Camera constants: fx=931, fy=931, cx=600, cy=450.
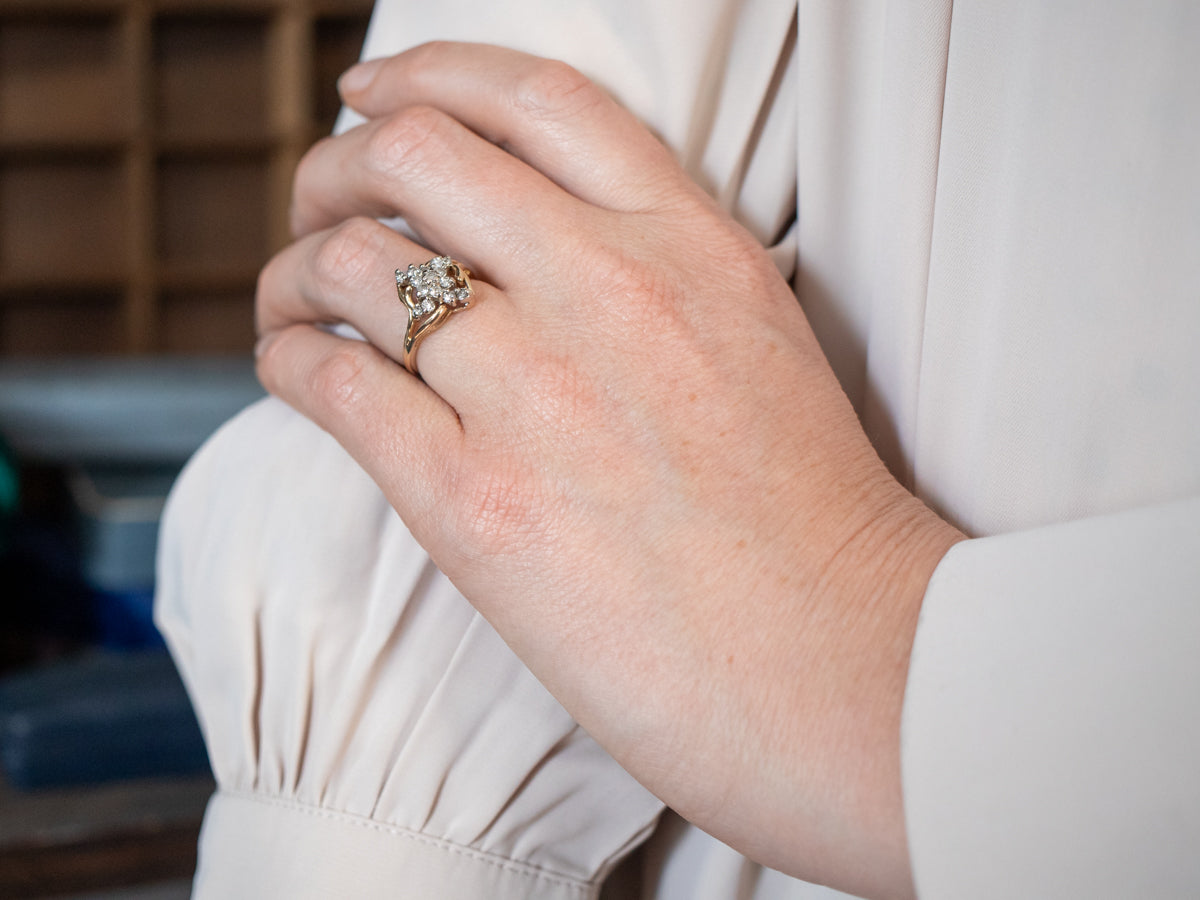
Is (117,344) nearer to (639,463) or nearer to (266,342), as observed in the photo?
(266,342)

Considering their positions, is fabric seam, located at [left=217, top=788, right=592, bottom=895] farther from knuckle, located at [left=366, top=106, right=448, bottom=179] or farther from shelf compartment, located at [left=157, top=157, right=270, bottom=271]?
shelf compartment, located at [left=157, top=157, right=270, bottom=271]

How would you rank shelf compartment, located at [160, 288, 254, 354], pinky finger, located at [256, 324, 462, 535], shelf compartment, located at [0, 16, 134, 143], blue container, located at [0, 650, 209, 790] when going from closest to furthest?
1. pinky finger, located at [256, 324, 462, 535]
2. blue container, located at [0, 650, 209, 790]
3. shelf compartment, located at [0, 16, 134, 143]
4. shelf compartment, located at [160, 288, 254, 354]

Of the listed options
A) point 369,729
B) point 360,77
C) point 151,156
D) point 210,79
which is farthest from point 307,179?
point 210,79

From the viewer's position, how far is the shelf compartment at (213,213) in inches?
79.2

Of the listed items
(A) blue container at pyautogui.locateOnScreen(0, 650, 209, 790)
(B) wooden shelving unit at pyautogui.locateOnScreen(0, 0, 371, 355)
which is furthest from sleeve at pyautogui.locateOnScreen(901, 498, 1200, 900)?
(B) wooden shelving unit at pyautogui.locateOnScreen(0, 0, 371, 355)

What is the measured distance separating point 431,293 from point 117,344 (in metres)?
1.91

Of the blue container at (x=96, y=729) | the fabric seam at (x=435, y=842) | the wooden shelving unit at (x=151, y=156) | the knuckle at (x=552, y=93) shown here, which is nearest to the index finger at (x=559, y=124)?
the knuckle at (x=552, y=93)

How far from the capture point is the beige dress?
0.27 meters

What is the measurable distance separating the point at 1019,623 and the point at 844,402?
0.36 feet

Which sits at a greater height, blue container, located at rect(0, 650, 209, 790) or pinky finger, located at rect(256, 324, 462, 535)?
pinky finger, located at rect(256, 324, 462, 535)

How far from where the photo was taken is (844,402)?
35 cm

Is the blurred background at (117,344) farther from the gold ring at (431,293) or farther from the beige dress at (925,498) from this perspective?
the gold ring at (431,293)

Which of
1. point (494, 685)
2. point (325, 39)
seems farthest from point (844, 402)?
point (325, 39)

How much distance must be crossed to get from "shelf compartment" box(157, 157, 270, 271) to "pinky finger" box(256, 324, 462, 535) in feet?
5.94
